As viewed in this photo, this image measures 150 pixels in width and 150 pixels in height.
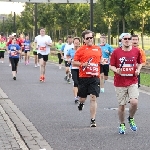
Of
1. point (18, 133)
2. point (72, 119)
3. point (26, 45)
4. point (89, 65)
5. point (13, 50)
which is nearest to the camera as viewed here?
point (18, 133)

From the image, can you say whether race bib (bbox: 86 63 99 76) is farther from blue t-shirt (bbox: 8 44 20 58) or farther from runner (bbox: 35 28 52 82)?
blue t-shirt (bbox: 8 44 20 58)

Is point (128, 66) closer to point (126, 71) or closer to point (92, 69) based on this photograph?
point (126, 71)

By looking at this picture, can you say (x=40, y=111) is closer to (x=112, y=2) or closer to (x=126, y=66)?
(x=126, y=66)

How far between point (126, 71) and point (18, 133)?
6.65 feet

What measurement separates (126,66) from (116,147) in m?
1.83

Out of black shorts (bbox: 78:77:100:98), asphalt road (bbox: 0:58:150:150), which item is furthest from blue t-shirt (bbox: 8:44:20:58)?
black shorts (bbox: 78:77:100:98)

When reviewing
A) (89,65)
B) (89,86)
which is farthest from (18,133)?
(89,65)

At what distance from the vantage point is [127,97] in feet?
31.8

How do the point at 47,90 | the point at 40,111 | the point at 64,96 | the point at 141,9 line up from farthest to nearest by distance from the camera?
the point at 141,9 < the point at 47,90 < the point at 64,96 < the point at 40,111

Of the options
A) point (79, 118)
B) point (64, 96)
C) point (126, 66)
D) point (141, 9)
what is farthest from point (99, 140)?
point (141, 9)

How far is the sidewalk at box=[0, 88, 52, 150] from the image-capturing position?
8156 mm

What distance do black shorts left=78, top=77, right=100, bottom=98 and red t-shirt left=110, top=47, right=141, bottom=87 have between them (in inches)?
35.7

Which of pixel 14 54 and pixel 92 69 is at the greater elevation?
pixel 92 69

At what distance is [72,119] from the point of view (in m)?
11.4
